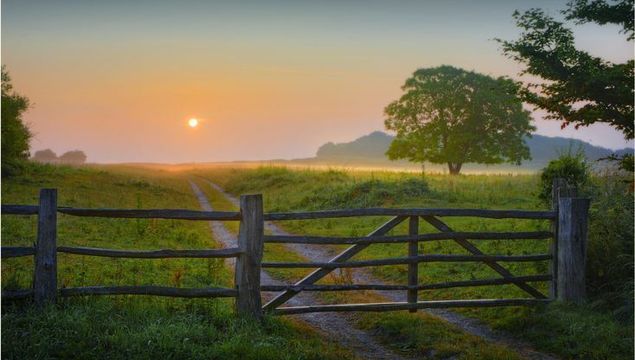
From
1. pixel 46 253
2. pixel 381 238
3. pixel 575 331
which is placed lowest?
pixel 575 331

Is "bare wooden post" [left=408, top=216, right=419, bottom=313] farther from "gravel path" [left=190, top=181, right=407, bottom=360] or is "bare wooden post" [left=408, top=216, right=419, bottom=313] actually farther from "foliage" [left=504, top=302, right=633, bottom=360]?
"foliage" [left=504, top=302, right=633, bottom=360]

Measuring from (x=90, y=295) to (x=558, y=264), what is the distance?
8382mm

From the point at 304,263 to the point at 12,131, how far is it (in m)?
42.6

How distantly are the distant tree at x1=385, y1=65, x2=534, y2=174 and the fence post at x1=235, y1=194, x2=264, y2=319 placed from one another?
140ft

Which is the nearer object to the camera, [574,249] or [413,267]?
[413,267]

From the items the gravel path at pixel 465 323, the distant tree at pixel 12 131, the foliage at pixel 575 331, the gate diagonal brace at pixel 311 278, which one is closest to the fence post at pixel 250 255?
the gate diagonal brace at pixel 311 278

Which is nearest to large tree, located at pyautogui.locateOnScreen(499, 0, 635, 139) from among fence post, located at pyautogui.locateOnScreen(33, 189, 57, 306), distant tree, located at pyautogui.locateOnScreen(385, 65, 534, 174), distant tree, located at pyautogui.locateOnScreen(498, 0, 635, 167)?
distant tree, located at pyautogui.locateOnScreen(498, 0, 635, 167)

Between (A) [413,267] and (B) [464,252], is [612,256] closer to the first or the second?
(A) [413,267]

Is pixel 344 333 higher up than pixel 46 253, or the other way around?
pixel 46 253

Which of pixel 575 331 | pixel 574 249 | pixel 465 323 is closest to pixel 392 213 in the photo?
pixel 465 323

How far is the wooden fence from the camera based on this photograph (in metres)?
8.63

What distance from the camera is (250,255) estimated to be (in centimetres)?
912

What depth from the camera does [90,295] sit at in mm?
8797

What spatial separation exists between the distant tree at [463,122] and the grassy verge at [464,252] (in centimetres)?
1516
